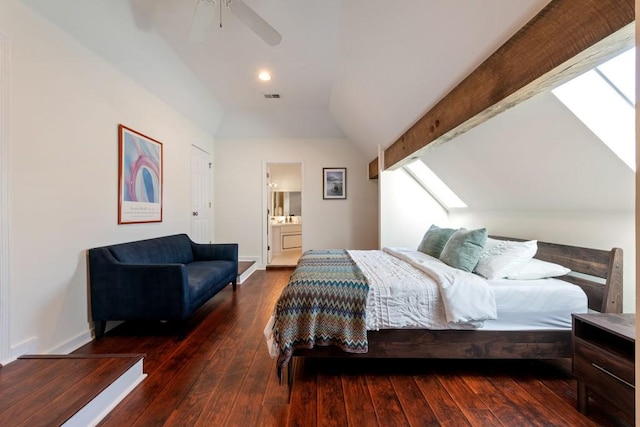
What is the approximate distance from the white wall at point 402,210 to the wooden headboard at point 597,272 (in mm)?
2088

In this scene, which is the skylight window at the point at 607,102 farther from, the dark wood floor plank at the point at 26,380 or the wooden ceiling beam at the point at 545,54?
the dark wood floor plank at the point at 26,380

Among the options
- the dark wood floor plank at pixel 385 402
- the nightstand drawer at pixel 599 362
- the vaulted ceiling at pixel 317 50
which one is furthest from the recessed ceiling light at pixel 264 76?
the nightstand drawer at pixel 599 362

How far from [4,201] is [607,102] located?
358cm

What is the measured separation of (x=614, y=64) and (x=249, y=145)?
4897 mm

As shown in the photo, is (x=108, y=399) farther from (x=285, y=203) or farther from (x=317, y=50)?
(x=285, y=203)

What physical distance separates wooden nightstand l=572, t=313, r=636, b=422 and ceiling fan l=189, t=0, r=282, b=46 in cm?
267

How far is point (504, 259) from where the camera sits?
2.15 meters

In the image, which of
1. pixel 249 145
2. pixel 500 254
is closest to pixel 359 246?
pixel 249 145

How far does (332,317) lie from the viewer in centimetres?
177

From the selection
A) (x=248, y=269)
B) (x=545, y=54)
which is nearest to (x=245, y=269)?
(x=248, y=269)

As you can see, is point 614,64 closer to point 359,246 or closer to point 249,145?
point 359,246

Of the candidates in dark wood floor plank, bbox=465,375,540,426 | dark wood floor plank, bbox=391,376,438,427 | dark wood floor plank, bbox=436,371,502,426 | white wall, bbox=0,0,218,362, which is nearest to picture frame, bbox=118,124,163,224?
white wall, bbox=0,0,218,362

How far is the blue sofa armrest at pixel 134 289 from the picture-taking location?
2.38 meters

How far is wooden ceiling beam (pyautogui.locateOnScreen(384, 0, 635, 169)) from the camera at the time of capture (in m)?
1.00
